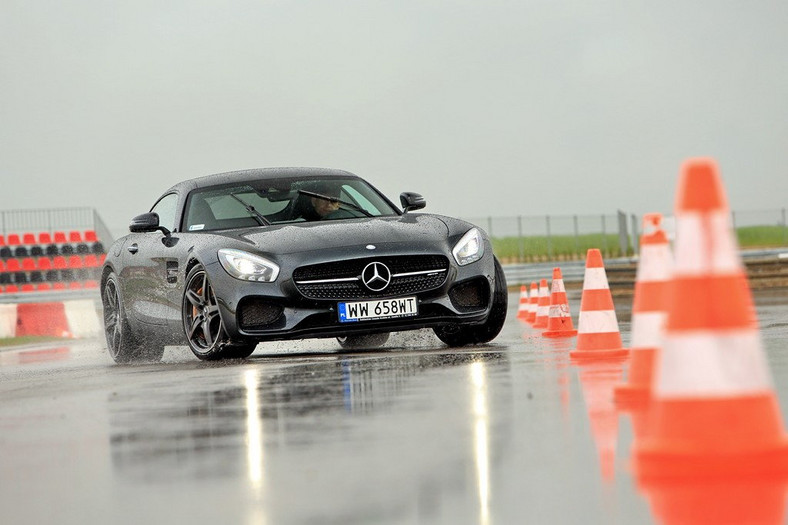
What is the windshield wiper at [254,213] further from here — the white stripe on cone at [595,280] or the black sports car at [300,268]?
the white stripe on cone at [595,280]

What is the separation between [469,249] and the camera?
10.8m

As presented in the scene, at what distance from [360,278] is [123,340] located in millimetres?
3138

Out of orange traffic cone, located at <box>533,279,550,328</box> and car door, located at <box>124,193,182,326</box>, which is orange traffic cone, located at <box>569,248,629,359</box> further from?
orange traffic cone, located at <box>533,279,550,328</box>

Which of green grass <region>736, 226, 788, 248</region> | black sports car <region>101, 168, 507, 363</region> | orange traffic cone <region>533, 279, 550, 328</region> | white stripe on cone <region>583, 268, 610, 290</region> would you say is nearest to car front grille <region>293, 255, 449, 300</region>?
black sports car <region>101, 168, 507, 363</region>

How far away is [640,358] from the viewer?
21.8ft

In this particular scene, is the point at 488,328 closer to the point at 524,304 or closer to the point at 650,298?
the point at 650,298

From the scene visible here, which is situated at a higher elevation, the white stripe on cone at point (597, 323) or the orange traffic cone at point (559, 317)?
the white stripe on cone at point (597, 323)

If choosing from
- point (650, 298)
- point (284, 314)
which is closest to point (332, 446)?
point (650, 298)

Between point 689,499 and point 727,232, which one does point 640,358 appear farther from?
point 689,499

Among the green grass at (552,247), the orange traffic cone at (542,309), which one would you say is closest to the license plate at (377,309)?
the orange traffic cone at (542,309)

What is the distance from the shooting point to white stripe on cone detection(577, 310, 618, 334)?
9211 millimetres

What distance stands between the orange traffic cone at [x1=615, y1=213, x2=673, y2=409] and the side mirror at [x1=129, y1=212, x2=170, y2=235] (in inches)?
217

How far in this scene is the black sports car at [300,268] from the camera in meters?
10.3

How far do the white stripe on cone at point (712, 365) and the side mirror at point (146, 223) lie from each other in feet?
24.1
